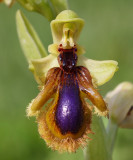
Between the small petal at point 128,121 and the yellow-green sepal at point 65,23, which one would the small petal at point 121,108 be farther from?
the yellow-green sepal at point 65,23

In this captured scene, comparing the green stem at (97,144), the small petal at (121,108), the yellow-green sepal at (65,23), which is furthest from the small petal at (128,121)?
the yellow-green sepal at (65,23)

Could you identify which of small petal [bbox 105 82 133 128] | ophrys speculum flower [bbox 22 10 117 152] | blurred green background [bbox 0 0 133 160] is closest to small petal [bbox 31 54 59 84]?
ophrys speculum flower [bbox 22 10 117 152]

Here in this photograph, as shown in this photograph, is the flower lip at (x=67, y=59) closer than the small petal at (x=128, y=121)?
Yes

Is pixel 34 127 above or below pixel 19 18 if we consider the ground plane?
below

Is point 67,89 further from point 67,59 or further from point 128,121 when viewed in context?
point 128,121

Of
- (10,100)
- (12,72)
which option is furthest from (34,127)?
(12,72)

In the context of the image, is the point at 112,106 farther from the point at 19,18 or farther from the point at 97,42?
the point at 97,42

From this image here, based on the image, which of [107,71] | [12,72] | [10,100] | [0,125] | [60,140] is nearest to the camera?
[60,140]
